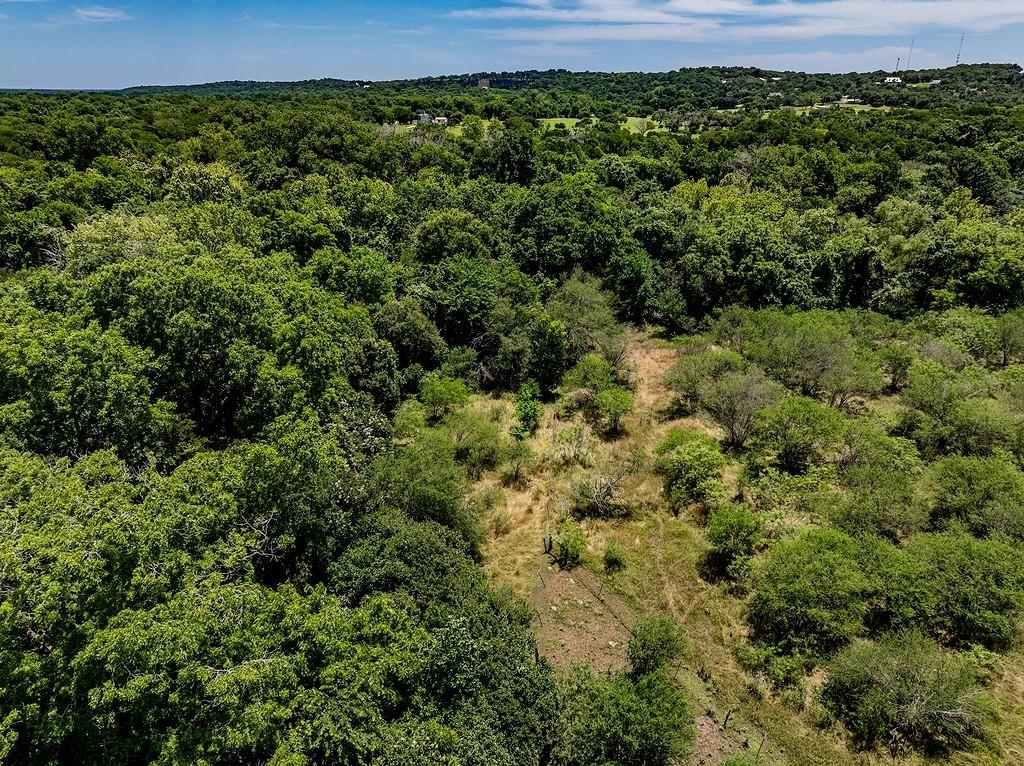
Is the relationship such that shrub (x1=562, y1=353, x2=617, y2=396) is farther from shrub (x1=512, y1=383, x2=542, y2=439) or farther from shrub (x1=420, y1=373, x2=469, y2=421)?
shrub (x1=420, y1=373, x2=469, y2=421)

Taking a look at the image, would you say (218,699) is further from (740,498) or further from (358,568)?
(740,498)

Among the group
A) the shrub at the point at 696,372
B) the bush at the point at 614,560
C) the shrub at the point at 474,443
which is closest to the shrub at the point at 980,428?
the shrub at the point at 696,372

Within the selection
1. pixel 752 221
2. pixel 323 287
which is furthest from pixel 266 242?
pixel 752 221

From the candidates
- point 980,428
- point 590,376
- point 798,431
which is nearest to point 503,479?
point 590,376

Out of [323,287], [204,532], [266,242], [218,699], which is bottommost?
[218,699]

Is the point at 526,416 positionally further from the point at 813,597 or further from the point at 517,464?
the point at 813,597

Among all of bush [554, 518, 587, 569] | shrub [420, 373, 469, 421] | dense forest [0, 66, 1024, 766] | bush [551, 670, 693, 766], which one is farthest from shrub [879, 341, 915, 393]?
bush [551, 670, 693, 766]
